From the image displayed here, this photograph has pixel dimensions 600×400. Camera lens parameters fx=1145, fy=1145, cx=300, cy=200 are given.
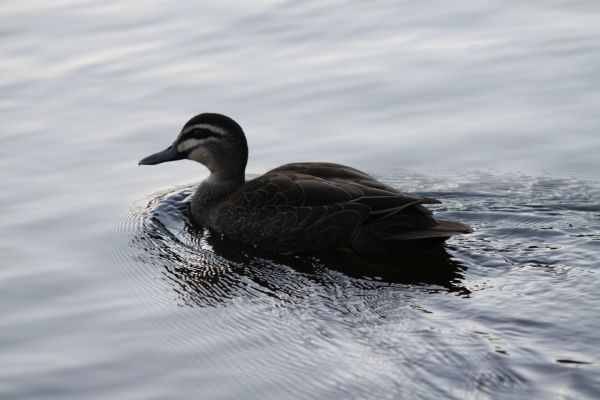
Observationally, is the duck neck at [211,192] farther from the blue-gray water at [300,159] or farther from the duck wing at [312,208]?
the duck wing at [312,208]

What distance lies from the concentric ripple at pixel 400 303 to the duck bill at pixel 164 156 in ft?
1.21

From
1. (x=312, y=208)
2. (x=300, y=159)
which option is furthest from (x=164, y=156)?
(x=312, y=208)

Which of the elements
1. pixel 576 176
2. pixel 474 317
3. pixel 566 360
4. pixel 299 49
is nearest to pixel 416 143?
pixel 576 176

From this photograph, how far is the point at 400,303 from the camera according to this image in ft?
27.9

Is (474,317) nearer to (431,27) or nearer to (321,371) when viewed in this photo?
(321,371)

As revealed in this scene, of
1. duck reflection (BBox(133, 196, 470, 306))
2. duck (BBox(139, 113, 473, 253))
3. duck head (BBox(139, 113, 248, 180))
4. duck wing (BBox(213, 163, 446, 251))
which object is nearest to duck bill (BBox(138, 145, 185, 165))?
duck head (BBox(139, 113, 248, 180))

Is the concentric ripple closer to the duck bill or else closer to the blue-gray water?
the blue-gray water

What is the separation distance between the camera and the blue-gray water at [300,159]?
755 cm

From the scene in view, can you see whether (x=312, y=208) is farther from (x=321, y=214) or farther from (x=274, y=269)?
(x=274, y=269)

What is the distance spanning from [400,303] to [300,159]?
11.1 feet

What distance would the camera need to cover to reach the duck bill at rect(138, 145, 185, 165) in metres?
11.0

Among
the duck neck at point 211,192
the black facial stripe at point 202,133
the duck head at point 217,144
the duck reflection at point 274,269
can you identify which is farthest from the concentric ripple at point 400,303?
the black facial stripe at point 202,133

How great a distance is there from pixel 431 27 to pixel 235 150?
4.48m

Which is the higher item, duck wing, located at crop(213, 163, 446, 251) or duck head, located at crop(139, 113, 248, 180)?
duck head, located at crop(139, 113, 248, 180)
